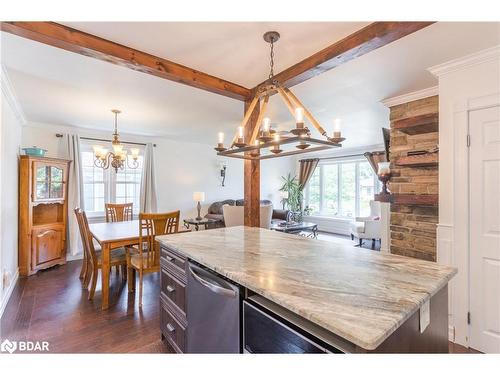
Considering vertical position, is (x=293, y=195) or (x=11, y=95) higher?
(x=11, y=95)

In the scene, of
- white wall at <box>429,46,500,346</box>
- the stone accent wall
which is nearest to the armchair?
the stone accent wall

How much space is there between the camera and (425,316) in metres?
1.01

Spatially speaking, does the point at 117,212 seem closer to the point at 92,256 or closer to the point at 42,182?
the point at 42,182

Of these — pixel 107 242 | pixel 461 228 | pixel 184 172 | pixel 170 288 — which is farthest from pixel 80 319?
pixel 184 172

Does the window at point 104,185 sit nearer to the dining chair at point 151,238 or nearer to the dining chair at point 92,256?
the dining chair at point 92,256

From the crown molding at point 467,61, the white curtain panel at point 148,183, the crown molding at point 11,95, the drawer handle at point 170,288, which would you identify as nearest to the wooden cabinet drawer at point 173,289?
the drawer handle at point 170,288

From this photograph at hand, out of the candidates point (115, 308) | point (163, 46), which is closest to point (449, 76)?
point (163, 46)

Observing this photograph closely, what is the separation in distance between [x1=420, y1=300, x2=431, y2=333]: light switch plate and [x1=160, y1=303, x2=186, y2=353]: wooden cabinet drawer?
1394mm

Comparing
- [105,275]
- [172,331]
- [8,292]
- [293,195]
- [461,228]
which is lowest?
[8,292]

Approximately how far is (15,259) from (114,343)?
250cm

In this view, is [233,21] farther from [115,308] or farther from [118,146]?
[115,308]

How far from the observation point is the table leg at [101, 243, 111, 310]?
2651 mm

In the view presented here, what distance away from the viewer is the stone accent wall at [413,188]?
101 inches

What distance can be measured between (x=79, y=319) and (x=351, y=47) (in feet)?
11.2
